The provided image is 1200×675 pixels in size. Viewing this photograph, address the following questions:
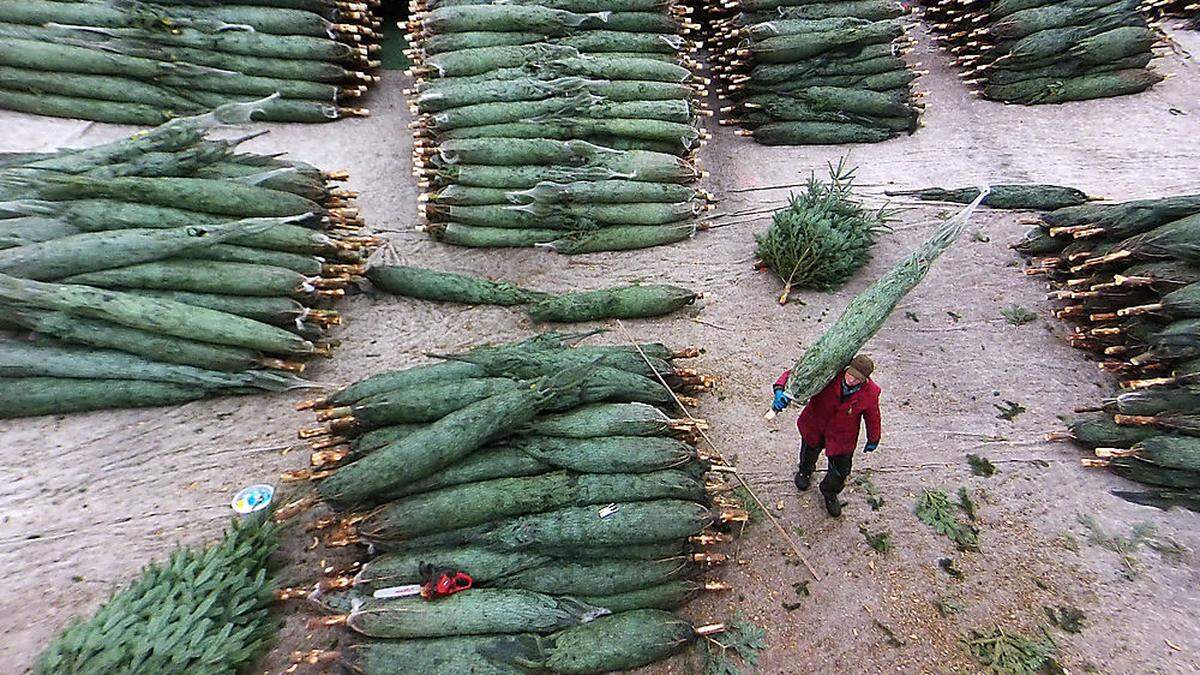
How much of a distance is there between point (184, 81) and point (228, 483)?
7838 millimetres

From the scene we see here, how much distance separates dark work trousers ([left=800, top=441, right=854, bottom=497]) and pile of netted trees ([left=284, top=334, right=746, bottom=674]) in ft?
2.86

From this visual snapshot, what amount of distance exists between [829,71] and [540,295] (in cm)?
708

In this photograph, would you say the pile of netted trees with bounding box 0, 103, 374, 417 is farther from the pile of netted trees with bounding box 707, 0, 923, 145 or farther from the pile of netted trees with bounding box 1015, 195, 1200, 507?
the pile of netted trees with bounding box 1015, 195, 1200, 507

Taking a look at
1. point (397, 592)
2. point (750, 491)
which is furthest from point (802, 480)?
point (397, 592)

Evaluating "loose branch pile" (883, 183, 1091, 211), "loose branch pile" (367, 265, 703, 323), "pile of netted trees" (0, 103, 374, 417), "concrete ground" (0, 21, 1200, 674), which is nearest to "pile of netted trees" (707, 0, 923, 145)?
"concrete ground" (0, 21, 1200, 674)

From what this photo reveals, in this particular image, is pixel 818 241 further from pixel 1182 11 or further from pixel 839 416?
pixel 1182 11

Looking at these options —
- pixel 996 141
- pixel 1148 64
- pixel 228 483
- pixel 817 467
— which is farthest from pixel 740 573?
pixel 1148 64

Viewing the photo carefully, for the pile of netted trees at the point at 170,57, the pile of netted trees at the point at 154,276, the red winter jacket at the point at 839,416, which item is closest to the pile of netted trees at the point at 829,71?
the red winter jacket at the point at 839,416

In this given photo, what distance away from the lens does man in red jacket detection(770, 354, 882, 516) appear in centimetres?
507

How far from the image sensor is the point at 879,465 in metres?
6.22

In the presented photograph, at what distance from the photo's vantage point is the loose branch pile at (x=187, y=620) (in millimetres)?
4090

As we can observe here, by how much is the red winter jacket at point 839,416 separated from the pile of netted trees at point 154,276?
17.4 feet

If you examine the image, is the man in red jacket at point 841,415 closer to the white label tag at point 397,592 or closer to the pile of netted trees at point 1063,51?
the white label tag at point 397,592

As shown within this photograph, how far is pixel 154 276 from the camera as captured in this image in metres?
6.49
